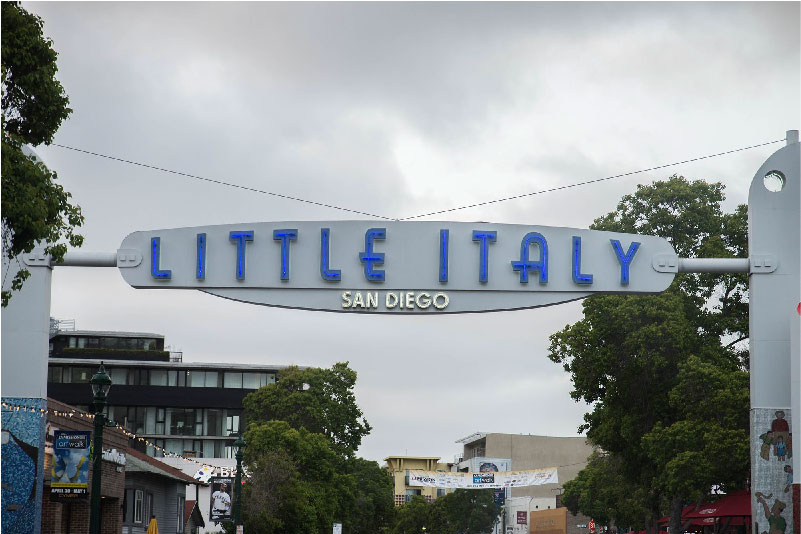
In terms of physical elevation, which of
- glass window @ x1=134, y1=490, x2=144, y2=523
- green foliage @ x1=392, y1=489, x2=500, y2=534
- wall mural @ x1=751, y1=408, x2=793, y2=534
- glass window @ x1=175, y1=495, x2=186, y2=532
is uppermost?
wall mural @ x1=751, y1=408, x2=793, y2=534

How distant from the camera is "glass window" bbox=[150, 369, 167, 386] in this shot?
100 meters

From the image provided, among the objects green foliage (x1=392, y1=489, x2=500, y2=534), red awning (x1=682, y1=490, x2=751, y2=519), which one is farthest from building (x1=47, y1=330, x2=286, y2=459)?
red awning (x1=682, y1=490, x2=751, y2=519)

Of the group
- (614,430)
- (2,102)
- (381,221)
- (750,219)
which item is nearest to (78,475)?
(381,221)

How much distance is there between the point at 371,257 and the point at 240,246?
2517 millimetres

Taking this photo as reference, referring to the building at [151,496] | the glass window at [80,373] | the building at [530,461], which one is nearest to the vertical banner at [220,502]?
the building at [151,496]

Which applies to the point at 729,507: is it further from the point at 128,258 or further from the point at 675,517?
the point at 128,258

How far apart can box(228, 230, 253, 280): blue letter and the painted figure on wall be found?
10.5 metres

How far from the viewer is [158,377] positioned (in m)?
101

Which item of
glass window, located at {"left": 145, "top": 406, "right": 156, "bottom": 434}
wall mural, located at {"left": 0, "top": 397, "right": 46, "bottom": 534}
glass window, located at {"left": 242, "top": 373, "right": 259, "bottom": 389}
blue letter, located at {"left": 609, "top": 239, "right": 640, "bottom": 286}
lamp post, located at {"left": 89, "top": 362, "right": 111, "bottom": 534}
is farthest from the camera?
glass window, located at {"left": 242, "top": 373, "right": 259, "bottom": 389}

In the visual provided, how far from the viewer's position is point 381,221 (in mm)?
21594

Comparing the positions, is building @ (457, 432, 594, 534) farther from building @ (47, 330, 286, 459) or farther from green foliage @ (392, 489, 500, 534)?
building @ (47, 330, 286, 459)

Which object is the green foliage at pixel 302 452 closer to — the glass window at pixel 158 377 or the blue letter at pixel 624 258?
the blue letter at pixel 624 258

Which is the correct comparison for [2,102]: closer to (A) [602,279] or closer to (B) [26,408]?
(B) [26,408]

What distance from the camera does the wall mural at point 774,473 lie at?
20.9 m
